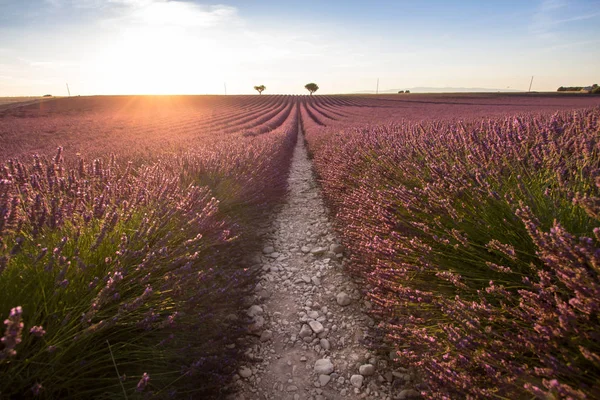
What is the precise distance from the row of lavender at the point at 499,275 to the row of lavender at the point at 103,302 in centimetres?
126

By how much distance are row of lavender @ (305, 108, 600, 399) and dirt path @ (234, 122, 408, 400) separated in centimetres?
27

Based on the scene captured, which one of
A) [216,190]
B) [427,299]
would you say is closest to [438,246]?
[427,299]

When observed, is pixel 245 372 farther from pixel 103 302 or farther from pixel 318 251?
pixel 318 251

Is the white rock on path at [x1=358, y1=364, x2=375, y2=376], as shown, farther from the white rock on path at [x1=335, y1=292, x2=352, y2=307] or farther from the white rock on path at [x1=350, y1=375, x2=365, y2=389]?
the white rock on path at [x1=335, y1=292, x2=352, y2=307]

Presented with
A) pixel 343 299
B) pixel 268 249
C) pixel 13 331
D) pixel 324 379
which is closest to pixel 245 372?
pixel 324 379

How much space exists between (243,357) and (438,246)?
5.58 ft

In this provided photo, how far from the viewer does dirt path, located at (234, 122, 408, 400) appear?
1.85m

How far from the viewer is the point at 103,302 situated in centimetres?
138

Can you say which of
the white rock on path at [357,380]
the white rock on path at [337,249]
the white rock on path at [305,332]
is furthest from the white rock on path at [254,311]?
the white rock on path at [337,249]

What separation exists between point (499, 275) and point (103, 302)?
2216mm

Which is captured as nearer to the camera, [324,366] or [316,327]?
[324,366]

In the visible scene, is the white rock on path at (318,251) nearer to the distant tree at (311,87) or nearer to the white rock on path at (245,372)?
the white rock on path at (245,372)

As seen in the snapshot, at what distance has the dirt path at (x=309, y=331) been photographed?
185 cm

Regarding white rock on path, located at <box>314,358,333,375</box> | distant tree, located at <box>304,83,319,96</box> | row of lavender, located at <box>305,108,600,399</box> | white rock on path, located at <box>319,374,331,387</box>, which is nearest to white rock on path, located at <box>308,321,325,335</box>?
white rock on path, located at <box>314,358,333,375</box>
